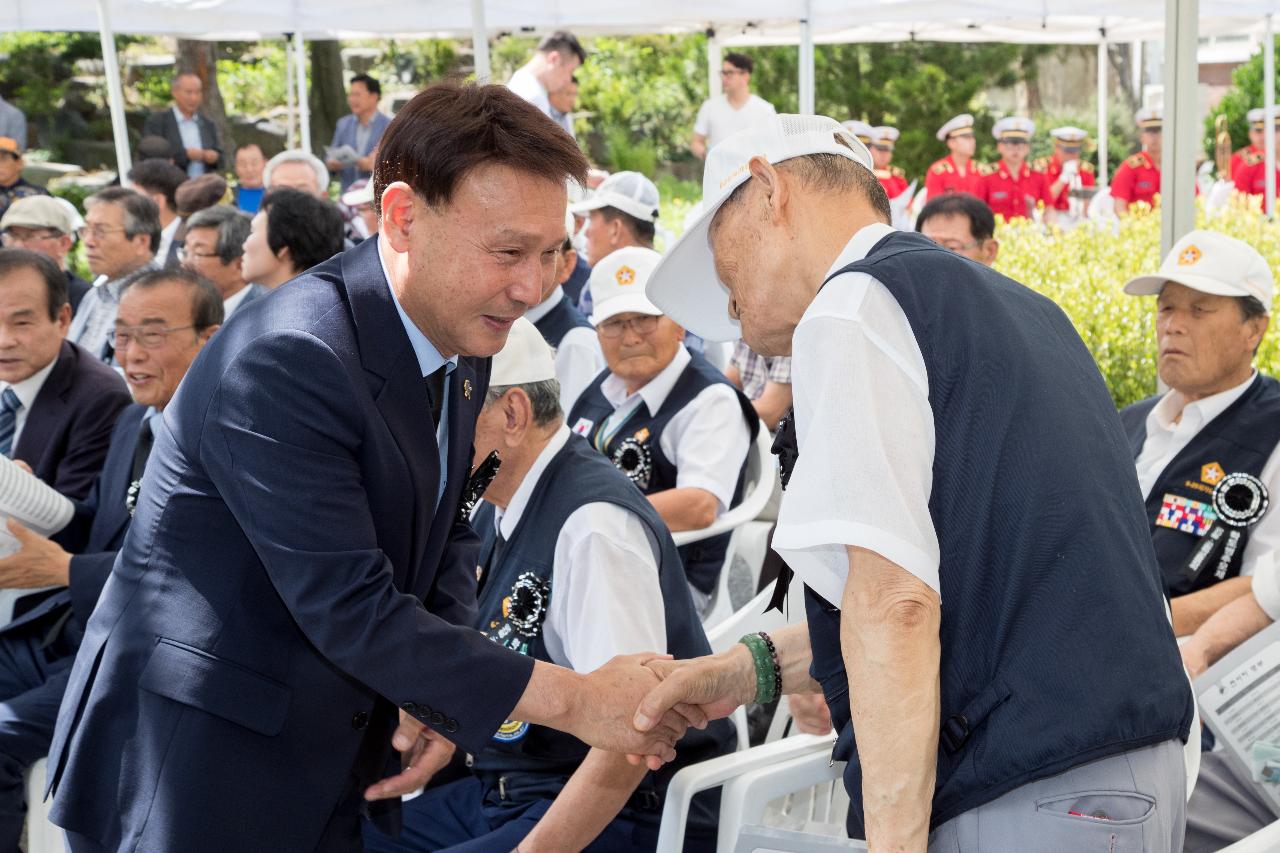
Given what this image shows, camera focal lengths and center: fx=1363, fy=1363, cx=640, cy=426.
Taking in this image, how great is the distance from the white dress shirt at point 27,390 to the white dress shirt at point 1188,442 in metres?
3.09

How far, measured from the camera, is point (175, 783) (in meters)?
1.87

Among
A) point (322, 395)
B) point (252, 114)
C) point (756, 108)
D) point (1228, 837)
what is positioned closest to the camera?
point (322, 395)

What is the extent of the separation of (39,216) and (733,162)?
626 cm

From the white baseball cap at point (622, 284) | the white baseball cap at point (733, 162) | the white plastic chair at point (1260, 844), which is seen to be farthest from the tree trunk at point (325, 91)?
the white plastic chair at point (1260, 844)

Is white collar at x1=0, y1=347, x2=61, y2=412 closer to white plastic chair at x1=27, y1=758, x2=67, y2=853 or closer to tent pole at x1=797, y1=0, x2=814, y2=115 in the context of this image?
white plastic chair at x1=27, y1=758, x2=67, y2=853

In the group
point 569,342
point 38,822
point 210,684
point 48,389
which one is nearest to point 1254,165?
point 569,342

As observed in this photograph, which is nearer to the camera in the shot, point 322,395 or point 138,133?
point 322,395

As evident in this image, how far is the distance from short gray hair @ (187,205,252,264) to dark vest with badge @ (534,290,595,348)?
1.39 metres

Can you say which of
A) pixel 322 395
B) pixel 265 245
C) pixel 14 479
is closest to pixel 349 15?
pixel 265 245

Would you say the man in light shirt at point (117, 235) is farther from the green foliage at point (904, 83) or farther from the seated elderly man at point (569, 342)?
the green foliage at point (904, 83)

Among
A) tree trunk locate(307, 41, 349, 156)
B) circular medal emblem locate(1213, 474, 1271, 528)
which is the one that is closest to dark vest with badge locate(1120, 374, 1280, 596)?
circular medal emblem locate(1213, 474, 1271, 528)

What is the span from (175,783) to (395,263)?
30.7 inches

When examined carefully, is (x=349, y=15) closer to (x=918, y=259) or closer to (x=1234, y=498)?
(x=1234, y=498)

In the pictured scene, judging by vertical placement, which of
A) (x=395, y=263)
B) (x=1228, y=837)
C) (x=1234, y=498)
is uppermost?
(x=395, y=263)
